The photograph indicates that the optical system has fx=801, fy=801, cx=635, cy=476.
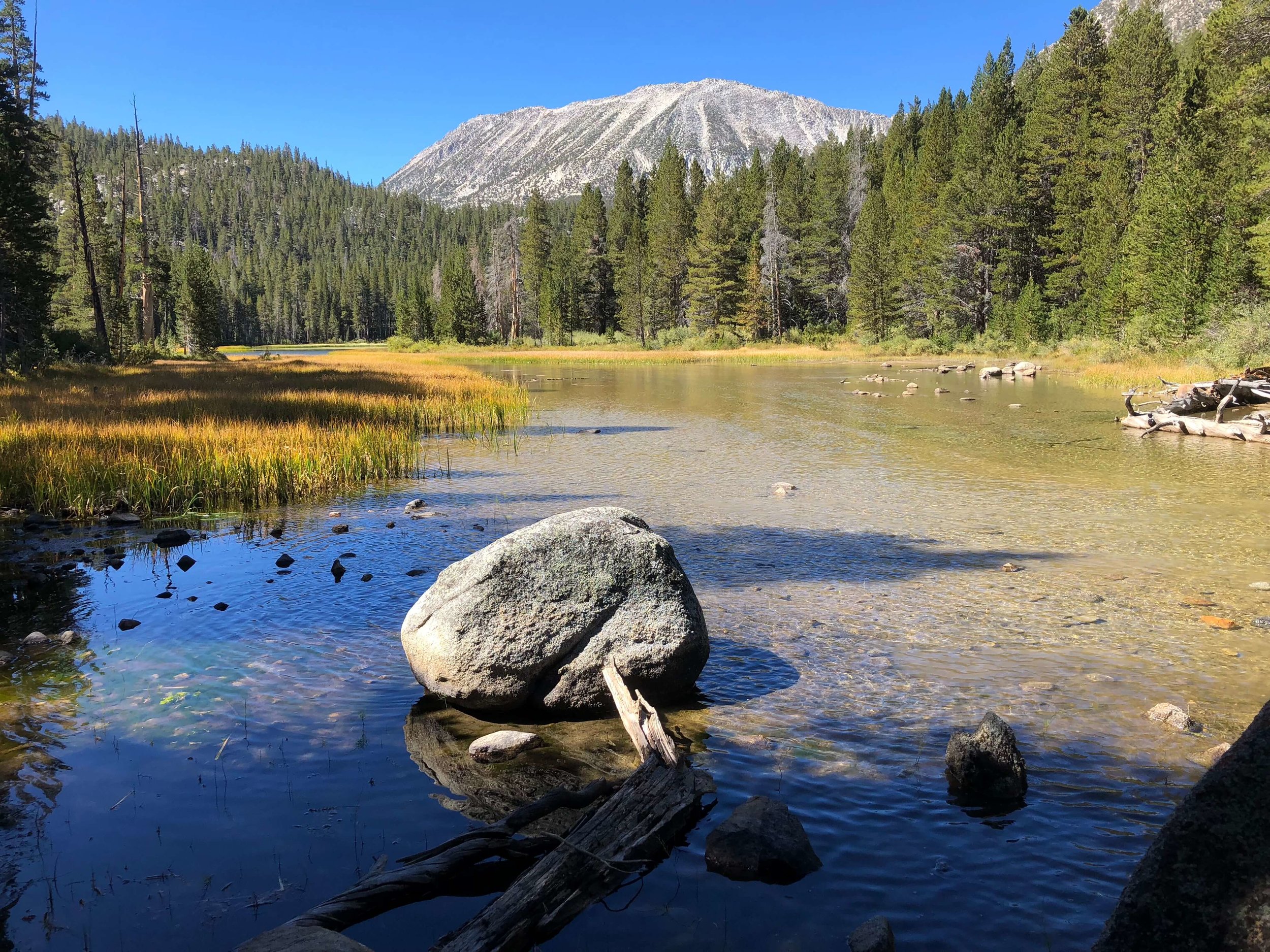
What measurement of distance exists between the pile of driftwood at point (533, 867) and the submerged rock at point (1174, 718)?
133 inches

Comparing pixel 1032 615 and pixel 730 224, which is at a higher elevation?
pixel 730 224

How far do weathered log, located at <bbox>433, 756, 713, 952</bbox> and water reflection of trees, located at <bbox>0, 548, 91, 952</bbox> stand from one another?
2167 millimetres

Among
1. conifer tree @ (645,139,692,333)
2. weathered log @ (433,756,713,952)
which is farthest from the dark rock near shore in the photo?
conifer tree @ (645,139,692,333)

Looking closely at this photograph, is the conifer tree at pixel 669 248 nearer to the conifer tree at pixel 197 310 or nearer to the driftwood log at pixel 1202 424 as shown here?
the conifer tree at pixel 197 310

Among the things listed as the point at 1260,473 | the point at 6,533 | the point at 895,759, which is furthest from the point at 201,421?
the point at 1260,473

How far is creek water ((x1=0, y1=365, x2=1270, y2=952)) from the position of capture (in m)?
3.89

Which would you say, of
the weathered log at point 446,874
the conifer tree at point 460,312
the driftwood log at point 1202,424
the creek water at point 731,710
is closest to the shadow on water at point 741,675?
the creek water at point 731,710

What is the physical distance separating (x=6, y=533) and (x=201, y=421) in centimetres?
686

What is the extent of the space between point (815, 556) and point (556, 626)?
5233mm

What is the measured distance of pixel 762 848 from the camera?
13.4 feet

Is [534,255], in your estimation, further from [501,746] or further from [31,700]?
[501,746]

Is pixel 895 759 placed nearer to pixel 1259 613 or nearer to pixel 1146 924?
pixel 1146 924

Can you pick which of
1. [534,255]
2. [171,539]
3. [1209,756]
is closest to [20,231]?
[171,539]

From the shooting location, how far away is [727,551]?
35.7 feet
